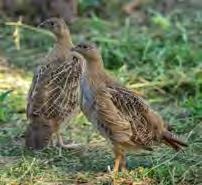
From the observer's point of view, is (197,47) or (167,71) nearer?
(167,71)

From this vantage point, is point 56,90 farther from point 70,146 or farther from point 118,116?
point 118,116

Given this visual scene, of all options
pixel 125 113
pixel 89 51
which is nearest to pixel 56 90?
pixel 89 51

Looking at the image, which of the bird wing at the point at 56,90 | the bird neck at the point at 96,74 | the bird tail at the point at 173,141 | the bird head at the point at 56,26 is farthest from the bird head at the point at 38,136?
the bird head at the point at 56,26

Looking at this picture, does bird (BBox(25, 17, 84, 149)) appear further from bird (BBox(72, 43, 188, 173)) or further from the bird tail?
the bird tail

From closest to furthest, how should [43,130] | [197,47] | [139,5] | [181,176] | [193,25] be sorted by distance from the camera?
[181,176] → [43,130] → [197,47] → [193,25] → [139,5]

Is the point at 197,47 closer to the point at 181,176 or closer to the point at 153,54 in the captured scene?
the point at 153,54

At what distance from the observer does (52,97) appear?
7.30 m

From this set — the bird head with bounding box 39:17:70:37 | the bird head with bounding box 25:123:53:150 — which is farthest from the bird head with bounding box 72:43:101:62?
the bird head with bounding box 39:17:70:37

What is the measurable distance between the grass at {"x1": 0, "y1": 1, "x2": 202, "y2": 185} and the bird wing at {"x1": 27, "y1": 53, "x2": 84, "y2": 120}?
394 mm

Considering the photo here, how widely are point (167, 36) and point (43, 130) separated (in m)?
4.40

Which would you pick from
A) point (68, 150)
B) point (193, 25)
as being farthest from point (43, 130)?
point (193, 25)

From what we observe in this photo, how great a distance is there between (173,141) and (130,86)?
2.78 m

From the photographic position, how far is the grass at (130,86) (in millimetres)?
6613

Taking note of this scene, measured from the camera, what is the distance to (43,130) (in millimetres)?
7086
